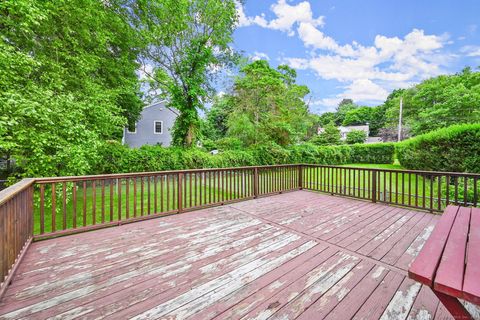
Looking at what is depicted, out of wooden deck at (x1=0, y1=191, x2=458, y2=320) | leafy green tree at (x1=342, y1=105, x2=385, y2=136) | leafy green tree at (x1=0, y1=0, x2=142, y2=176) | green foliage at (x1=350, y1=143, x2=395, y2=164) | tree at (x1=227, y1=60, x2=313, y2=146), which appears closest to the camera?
wooden deck at (x1=0, y1=191, x2=458, y2=320)

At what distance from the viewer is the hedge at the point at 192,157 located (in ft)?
24.6

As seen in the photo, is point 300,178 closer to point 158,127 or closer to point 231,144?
point 231,144

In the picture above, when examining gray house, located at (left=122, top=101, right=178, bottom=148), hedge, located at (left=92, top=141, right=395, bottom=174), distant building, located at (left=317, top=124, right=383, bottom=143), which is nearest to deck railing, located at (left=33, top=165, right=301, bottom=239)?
hedge, located at (left=92, top=141, right=395, bottom=174)

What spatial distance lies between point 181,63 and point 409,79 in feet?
75.0

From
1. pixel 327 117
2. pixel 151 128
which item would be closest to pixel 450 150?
pixel 151 128

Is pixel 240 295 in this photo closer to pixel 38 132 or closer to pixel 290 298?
pixel 290 298

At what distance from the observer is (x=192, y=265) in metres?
2.12

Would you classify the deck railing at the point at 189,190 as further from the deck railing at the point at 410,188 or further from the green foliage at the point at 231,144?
the green foliage at the point at 231,144

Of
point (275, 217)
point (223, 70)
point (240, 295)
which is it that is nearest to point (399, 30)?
point (223, 70)

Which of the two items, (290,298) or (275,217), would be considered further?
(275,217)

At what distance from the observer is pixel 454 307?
3.18ft

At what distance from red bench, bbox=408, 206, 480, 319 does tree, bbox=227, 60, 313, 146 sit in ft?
29.6

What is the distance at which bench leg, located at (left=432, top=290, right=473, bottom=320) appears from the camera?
3.12 feet

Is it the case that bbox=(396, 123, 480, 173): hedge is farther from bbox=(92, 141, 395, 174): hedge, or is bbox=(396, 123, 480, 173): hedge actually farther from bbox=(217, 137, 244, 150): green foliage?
bbox=(217, 137, 244, 150): green foliage
